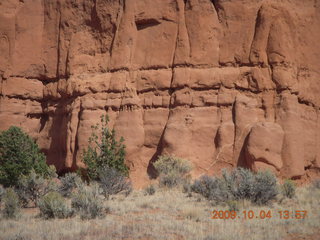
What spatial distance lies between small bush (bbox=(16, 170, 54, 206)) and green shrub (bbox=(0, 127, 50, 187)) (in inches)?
99.1

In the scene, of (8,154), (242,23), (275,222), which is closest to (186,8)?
(242,23)

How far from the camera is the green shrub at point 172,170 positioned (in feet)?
53.9

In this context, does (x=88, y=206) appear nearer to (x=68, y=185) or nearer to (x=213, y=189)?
(x=213, y=189)

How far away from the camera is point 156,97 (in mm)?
19531

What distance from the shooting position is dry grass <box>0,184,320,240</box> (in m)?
8.34

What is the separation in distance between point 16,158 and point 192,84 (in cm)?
864

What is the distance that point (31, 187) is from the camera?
13172 mm

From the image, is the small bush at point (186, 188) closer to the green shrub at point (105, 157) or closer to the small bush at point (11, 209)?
the green shrub at point (105, 157)

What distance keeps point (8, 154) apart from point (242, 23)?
1237 cm

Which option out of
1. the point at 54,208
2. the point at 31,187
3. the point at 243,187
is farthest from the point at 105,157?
the point at 243,187

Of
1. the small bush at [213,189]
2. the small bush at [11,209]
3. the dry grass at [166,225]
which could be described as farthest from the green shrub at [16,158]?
the small bush at [213,189]

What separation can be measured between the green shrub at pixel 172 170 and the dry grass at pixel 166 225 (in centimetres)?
433

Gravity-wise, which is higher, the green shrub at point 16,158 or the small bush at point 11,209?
the green shrub at point 16,158

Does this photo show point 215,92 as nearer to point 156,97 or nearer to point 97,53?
point 156,97
